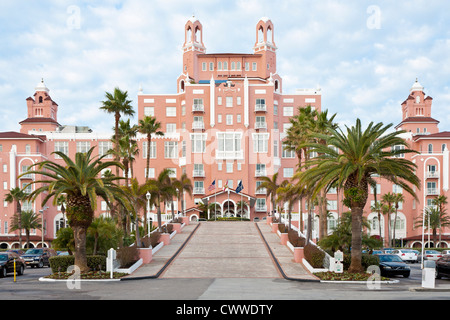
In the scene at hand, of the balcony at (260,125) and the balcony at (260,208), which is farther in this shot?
the balcony at (260,125)

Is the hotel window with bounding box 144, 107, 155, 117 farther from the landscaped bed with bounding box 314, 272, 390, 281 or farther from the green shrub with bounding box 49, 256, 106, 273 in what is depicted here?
the landscaped bed with bounding box 314, 272, 390, 281

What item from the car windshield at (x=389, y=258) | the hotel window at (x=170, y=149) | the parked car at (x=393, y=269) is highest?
the hotel window at (x=170, y=149)

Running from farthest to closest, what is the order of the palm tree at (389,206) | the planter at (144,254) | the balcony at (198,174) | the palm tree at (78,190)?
the palm tree at (389,206)
the balcony at (198,174)
the planter at (144,254)
the palm tree at (78,190)

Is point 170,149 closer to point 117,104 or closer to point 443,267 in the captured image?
point 117,104

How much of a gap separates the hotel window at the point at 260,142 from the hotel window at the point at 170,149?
1205cm

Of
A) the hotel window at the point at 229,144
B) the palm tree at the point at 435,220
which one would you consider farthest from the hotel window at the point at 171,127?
the palm tree at the point at 435,220

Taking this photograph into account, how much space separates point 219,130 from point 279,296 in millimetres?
59496

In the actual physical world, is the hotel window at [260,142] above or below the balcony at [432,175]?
above

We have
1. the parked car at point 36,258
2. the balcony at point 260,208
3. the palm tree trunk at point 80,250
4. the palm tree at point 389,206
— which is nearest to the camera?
the palm tree trunk at point 80,250

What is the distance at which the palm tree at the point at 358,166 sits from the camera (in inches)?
1052

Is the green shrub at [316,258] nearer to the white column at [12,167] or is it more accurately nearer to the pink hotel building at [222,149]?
the pink hotel building at [222,149]

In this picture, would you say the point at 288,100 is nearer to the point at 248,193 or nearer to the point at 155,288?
the point at 248,193

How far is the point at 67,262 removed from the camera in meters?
28.5

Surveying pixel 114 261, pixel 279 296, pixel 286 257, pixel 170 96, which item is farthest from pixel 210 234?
pixel 170 96
